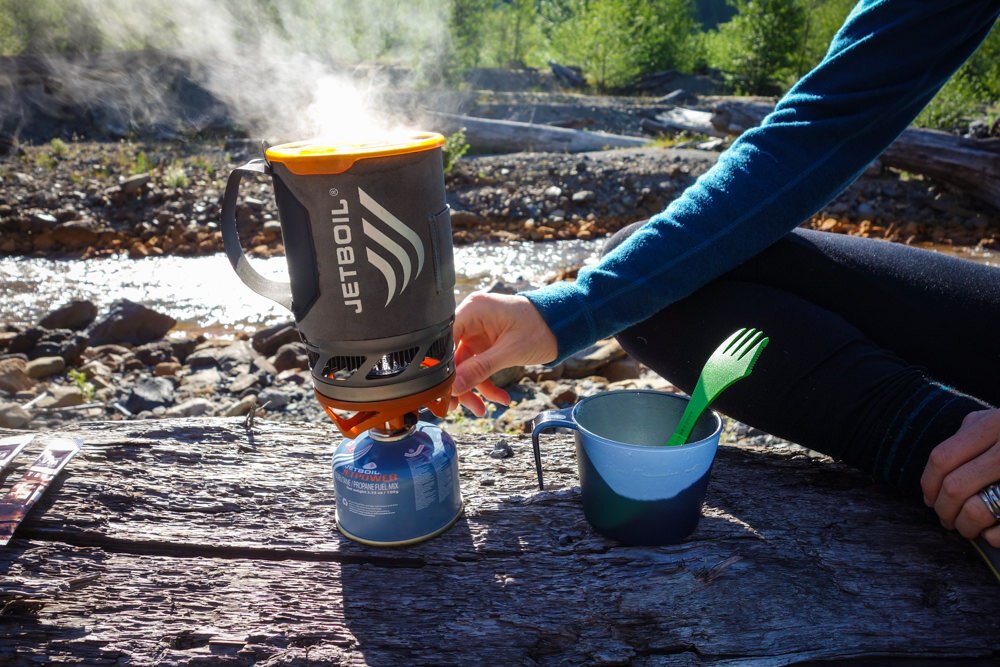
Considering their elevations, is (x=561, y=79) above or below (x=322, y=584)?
above

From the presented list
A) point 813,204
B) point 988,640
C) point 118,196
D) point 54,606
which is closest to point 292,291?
point 54,606

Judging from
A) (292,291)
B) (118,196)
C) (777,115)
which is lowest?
(118,196)

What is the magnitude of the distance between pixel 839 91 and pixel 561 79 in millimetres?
20817

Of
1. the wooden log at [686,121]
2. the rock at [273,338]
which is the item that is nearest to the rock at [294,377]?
the rock at [273,338]

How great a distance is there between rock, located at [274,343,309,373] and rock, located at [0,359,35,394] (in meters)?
1.10

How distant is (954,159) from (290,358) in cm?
635

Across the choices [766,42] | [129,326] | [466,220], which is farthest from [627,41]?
[129,326]

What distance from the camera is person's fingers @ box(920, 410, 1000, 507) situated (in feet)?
3.57

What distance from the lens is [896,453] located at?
1279 millimetres

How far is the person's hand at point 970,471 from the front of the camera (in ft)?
3.55

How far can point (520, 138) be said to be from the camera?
9648 millimetres

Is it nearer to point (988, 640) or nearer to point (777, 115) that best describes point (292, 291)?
point (777, 115)

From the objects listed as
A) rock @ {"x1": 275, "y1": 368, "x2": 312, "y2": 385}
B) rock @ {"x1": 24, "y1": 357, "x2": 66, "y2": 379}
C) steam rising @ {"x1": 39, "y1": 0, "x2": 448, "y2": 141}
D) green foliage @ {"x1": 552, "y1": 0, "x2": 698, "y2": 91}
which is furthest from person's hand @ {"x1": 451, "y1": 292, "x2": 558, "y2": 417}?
green foliage @ {"x1": 552, "y1": 0, "x2": 698, "y2": 91}

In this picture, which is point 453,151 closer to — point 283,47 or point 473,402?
point 283,47
